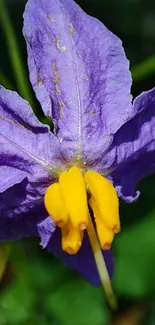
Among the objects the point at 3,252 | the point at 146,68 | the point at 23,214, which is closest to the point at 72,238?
the point at 23,214

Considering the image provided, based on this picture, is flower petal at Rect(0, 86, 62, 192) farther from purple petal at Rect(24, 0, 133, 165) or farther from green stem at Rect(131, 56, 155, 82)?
green stem at Rect(131, 56, 155, 82)

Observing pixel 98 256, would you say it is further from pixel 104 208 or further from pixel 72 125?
pixel 72 125

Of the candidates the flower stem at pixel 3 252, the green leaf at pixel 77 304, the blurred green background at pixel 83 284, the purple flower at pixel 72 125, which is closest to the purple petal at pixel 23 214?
the purple flower at pixel 72 125

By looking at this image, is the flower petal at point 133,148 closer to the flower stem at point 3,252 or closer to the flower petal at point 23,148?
the flower petal at point 23,148

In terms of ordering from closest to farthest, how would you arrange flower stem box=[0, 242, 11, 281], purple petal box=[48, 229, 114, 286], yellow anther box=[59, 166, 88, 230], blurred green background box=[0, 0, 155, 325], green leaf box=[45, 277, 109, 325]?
1. yellow anther box=[59, 166, 88, 230]
2. purple petal box=[48, 229, 114, 286]
3. flower stem box=[0, 242, 11, 281]
4. blurred green background box=[0, 0, 155, 325]
5. green leaf box=[45, 277, 109, 325]

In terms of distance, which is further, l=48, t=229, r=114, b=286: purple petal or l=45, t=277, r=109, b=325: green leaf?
l=45, t=277, r=109, b=325: green leaf

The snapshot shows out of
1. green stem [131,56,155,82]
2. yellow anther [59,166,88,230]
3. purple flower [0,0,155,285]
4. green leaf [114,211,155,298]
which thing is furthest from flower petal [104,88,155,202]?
green leaf [114,211,155,298]

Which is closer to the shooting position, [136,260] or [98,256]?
[98,256]
